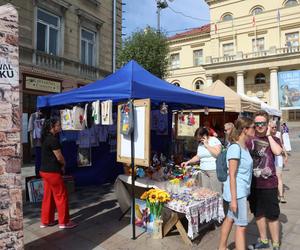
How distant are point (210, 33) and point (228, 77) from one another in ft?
19.2

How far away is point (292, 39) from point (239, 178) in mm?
34452

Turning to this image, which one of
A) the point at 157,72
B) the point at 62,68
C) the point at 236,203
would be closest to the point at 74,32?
the point at 62,68

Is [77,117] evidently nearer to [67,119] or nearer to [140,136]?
[67,119]

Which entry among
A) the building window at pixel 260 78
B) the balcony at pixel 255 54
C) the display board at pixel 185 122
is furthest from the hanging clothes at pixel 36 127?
the building window at pixel 260 78

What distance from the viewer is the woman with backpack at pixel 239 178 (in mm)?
3498

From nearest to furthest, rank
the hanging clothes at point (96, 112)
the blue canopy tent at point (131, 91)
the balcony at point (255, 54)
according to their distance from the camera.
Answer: the blue canopy tent at point (131, 91), the hanging clothes at point (96, 112), the balcony at point (255, 54)

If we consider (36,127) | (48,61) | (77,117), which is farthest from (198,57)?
(77,117)

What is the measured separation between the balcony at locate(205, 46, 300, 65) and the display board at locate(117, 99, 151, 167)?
101ft

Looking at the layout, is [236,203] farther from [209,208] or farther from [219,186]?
[219,186]

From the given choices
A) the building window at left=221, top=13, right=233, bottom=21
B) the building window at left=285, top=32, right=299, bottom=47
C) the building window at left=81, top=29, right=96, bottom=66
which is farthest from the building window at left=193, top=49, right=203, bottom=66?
the building window at left=81, top=29, right=96, bottom=66

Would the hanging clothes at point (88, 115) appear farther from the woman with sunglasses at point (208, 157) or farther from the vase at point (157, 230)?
the vase at point (157, 230)

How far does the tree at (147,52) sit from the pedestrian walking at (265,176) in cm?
1563

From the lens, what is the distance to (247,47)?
1417 inches

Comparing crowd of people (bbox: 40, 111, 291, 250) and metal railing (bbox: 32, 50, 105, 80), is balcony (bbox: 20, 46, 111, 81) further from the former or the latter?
crowd of people (bbox: 40, 111, 291, 250)
